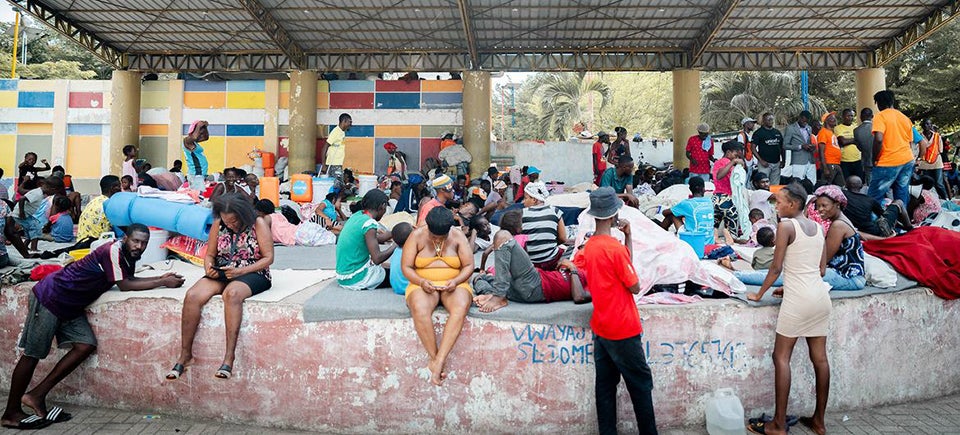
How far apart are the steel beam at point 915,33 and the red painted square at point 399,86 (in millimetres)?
12728

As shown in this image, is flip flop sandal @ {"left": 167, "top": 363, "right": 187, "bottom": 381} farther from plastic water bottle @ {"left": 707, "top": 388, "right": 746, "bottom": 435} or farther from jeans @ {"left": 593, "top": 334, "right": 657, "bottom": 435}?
plastic water bottle @ {"left": 707, "top": 388, "right": 746, "bottom": 435}

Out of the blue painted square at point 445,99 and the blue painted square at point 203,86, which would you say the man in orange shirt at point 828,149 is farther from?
the blue painted square at point 203,86

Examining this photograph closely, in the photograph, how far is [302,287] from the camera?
488cm

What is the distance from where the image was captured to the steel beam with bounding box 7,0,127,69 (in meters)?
14.1

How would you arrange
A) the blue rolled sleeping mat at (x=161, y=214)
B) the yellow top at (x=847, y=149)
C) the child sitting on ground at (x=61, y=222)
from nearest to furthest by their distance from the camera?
1. the blue rolled sleeping mat at (x=161, y=214)
2. the child sitting on ground at (x=61, y=222)
3. the yellow top at (x=847, y=149)

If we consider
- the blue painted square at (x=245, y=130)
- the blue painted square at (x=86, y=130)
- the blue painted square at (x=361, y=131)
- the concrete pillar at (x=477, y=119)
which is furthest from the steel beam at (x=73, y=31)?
the concrete pillar at (x=477, y=119)

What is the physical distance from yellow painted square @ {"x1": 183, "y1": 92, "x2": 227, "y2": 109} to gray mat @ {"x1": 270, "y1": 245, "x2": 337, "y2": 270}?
11686 millimetres

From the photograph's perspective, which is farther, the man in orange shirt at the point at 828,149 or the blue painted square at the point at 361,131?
the blue painted square at the point at 361,131

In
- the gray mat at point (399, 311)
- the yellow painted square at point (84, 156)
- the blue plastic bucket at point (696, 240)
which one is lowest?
the gray mat at point (399, 311)

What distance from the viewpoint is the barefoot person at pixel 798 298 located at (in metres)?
3.87

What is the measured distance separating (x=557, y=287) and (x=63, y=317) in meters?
3.54

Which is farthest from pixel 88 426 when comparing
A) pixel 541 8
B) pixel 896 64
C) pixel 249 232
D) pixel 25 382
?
pixel 896 64

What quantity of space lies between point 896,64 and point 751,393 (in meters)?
22.0

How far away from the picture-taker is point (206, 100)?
17906 mm
